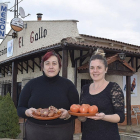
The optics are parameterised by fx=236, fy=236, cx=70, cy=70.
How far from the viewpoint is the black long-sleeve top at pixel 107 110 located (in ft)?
8.15

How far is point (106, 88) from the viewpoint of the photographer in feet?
8.54

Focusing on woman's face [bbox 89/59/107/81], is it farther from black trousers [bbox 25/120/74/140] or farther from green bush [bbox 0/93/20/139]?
green bush [bbox 0/93/20/139]

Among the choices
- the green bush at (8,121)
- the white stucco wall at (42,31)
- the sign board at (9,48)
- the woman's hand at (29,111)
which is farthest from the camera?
the sign board at (9,48)

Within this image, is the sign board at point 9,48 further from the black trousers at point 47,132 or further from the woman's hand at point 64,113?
the woman's hand at point 64,113

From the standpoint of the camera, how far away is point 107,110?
8.29 feet

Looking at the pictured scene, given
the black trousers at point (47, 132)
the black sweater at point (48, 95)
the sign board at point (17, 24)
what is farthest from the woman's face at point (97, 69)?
the sign board at point (17, 24)

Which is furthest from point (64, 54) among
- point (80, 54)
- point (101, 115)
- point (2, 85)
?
point (2, 85)

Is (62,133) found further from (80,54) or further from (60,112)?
(80,54)

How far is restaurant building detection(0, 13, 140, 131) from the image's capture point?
7.83 metres

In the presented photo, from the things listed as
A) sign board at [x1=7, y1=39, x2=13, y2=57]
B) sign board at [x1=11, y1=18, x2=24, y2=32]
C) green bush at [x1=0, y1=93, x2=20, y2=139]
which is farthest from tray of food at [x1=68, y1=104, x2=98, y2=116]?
sign board at [x1=7, y1=39, x2=13, y2=57]

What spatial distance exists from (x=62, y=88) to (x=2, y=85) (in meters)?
13.2

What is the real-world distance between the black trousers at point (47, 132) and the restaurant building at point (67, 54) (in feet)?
15.1

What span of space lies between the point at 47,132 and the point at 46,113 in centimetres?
31

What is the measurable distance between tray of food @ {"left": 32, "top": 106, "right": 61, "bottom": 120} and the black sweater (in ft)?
0.48
